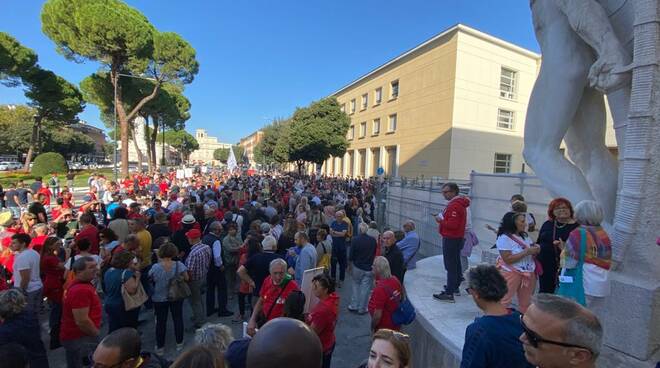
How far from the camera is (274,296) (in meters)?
3.54

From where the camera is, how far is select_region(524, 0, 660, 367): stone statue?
8.79 feet

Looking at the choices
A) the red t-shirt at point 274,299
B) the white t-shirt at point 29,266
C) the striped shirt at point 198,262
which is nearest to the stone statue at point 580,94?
the red t-shirt at point 274,299

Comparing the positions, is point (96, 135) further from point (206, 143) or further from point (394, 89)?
point (394, 89)

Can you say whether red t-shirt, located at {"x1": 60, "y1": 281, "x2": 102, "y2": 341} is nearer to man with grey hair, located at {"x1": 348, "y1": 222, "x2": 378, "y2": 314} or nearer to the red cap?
the red cap

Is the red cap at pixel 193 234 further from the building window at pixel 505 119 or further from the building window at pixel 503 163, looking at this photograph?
the building window at pixel 505 119

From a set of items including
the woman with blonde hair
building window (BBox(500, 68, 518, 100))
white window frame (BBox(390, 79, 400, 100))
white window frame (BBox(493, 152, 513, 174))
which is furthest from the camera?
white window frame (BBox(390, 79, 400, 100))

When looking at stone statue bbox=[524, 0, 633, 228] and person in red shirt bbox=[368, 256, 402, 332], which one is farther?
person in red shirt bbox=[368, 256, 402, 332]

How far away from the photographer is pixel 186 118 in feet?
163

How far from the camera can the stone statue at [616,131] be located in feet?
8.79

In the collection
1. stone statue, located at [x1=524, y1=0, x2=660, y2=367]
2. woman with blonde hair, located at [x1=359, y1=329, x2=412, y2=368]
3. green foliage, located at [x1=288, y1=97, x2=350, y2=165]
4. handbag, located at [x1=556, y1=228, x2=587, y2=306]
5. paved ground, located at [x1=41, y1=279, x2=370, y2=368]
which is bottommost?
paved ground, located at [x1=41, y1=279, x2=370, y2=368]

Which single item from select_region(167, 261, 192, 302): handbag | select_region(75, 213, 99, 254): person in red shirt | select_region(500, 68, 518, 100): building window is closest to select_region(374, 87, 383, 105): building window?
select_region(500, 68, 518, 100): building window

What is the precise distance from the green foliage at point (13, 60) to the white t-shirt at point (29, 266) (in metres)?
30.4

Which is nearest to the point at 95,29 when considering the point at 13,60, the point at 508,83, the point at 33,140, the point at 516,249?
the point at 13,60

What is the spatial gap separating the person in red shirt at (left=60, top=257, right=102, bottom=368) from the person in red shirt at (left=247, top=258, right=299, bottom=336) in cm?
155
